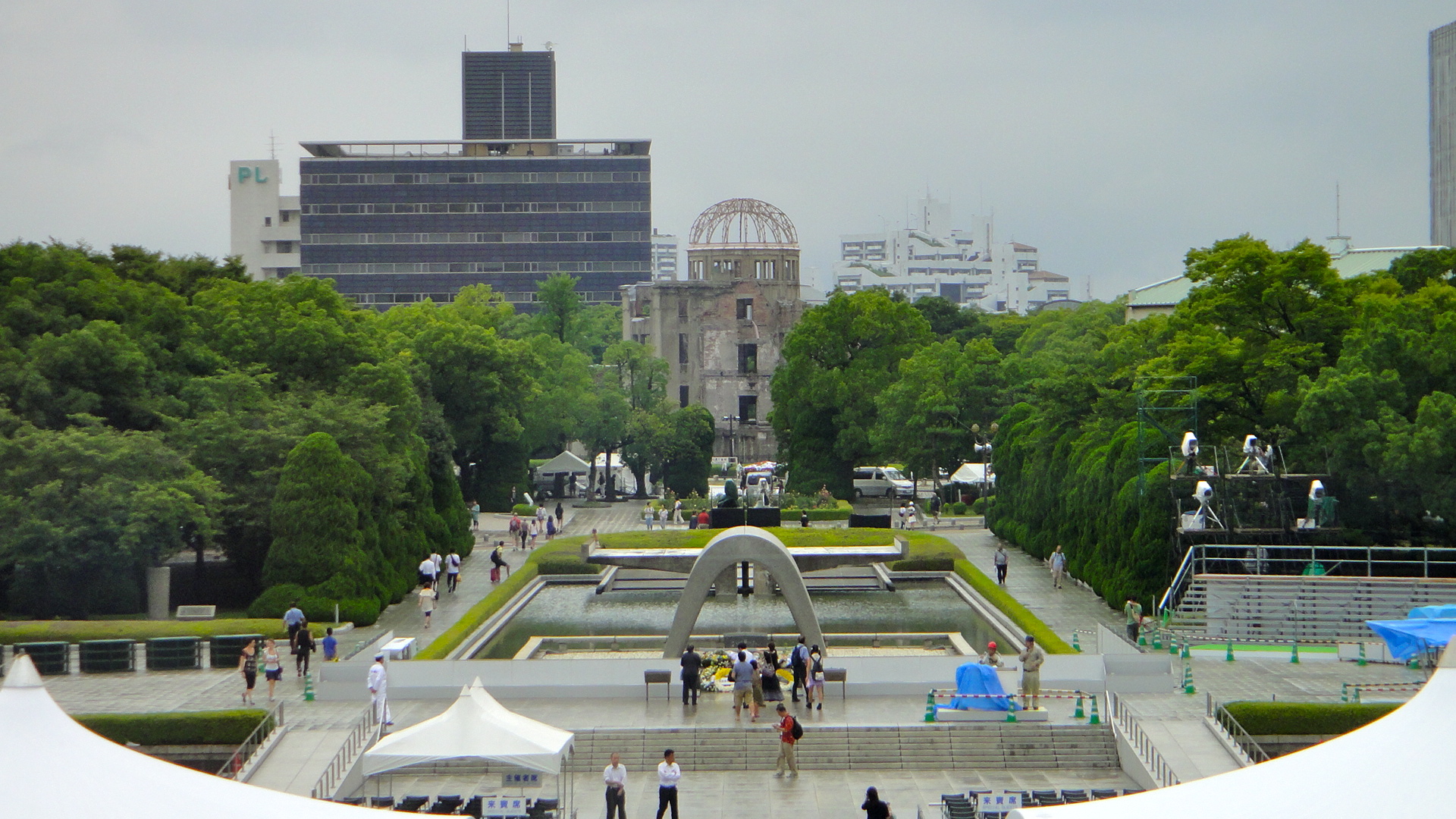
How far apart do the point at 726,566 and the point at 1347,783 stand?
18.0 meters

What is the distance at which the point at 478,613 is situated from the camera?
35719mm

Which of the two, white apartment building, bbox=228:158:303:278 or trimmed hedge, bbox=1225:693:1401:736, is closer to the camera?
trimmed hedge, bbox=1225:693:1401:736

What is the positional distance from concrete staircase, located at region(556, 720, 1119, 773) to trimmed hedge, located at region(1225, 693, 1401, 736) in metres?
2.40

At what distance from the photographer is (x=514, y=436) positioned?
57.5m

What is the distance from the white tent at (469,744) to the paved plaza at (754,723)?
76.5 inches

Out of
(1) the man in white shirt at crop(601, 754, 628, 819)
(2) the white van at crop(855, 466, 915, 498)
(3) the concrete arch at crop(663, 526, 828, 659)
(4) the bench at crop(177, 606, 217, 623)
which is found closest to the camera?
(1) the man in white shirt at crop(601, 754, 628, 819)

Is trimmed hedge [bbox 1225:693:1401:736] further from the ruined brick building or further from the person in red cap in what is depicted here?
the ruined brick building

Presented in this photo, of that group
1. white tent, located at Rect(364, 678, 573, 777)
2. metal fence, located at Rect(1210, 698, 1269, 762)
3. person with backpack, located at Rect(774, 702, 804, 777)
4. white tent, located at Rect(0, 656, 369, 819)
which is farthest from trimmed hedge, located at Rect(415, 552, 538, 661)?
metal fence, located at Rect(1210, 698, 1269, 762)

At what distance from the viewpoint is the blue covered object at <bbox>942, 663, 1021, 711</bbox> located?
2452 centimetres

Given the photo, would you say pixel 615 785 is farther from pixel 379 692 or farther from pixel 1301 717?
pixel 1301 717

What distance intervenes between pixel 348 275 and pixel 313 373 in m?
78.5

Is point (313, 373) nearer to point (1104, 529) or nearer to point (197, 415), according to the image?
point (197, 415)

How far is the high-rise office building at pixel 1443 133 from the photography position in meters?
89.6

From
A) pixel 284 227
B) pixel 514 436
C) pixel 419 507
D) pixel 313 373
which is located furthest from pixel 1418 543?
pixel 284 227
